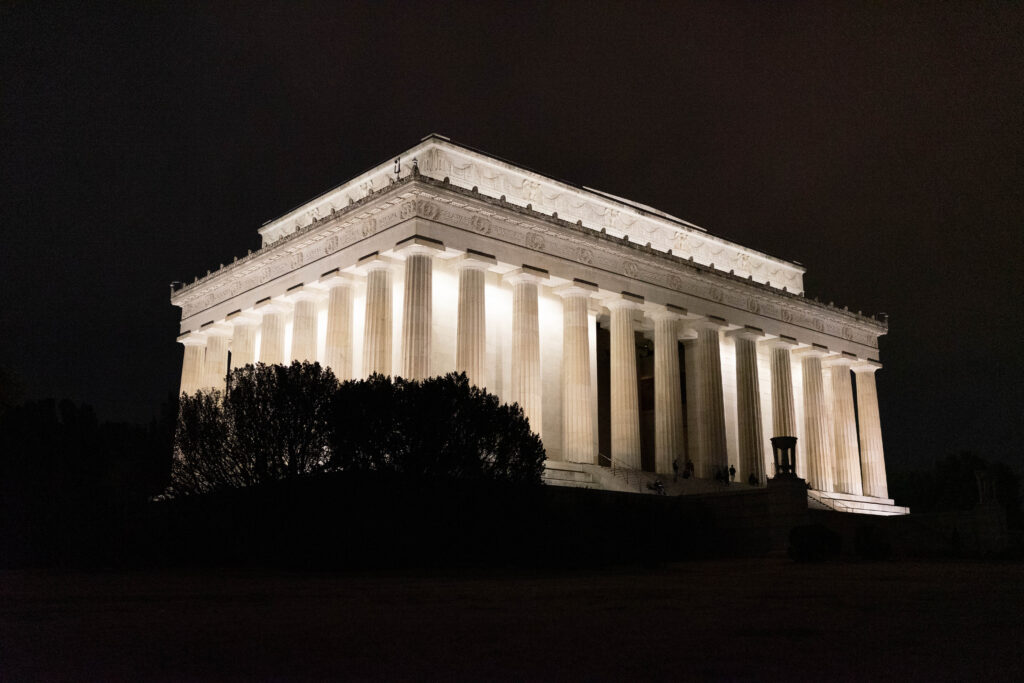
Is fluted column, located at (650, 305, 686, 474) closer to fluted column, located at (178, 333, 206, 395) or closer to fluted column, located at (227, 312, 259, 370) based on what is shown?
fluted column, located at (227, 312, 259, 370)

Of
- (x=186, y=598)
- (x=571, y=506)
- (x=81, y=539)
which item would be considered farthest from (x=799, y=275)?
(x=186, y=598)

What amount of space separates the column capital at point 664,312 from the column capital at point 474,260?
12017mm

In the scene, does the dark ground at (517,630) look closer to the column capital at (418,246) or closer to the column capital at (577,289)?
the column capital at (418,246)

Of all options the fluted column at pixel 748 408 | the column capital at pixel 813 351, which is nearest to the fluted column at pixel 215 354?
the fluted column at pixel 748 408

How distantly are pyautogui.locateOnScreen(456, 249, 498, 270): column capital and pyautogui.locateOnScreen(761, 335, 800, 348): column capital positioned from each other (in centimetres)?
2454

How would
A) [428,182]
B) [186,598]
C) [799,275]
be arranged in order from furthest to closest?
[799,275]
[428,182]
[186,598]

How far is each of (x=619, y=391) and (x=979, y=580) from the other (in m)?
28.6

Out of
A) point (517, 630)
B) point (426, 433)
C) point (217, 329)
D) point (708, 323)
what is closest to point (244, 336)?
point (217, 329)

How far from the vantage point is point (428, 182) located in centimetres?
4238

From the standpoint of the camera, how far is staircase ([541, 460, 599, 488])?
42.7 m

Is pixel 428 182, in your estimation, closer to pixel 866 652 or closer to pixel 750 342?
pixel 750 342

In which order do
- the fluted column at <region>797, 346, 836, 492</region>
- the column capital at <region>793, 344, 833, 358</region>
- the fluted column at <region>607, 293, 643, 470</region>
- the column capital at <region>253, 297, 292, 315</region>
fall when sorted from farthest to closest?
1. the column capital at <region>793, 344, 833, 358</region>
2. the fluted column at <region>797, 346, 836, 492</region>
3. the column capital at <region>253, 297, 292, 315</region>
4. the fluted column at <region>607, 293, 643, 470</region>

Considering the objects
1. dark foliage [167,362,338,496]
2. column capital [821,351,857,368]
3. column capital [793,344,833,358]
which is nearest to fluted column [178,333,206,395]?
dark foliage [167,362,338,496]

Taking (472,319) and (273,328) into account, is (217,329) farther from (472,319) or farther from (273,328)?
(472,319)
